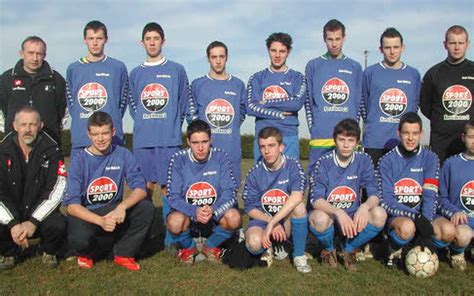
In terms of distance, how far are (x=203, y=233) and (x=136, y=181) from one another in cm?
89

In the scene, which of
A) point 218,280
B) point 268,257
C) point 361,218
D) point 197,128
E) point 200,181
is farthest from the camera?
point 200,181

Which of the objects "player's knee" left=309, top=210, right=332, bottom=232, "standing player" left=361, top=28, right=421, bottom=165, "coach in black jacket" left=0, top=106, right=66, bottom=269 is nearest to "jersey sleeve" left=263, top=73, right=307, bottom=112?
"standing player" left=361, top=28, right=421, bottom=165

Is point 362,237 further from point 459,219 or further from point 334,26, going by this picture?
point 334,26

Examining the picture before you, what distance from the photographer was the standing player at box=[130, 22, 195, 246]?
5.70 m

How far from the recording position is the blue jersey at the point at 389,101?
560cm

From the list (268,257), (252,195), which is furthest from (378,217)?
(252,195)

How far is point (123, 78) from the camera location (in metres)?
5.76

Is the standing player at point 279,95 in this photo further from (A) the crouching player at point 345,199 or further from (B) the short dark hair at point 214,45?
(A) the crouching player at point 345,199

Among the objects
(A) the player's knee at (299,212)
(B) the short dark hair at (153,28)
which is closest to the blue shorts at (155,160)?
(B) the short dark hair at (153,28)

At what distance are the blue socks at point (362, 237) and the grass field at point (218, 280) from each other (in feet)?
0.68

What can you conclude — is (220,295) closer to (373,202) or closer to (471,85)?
(373,202)

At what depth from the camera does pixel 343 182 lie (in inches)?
195

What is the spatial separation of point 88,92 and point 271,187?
7.61 feet

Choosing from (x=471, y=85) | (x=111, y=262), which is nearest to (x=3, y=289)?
(x=111, y=262)
